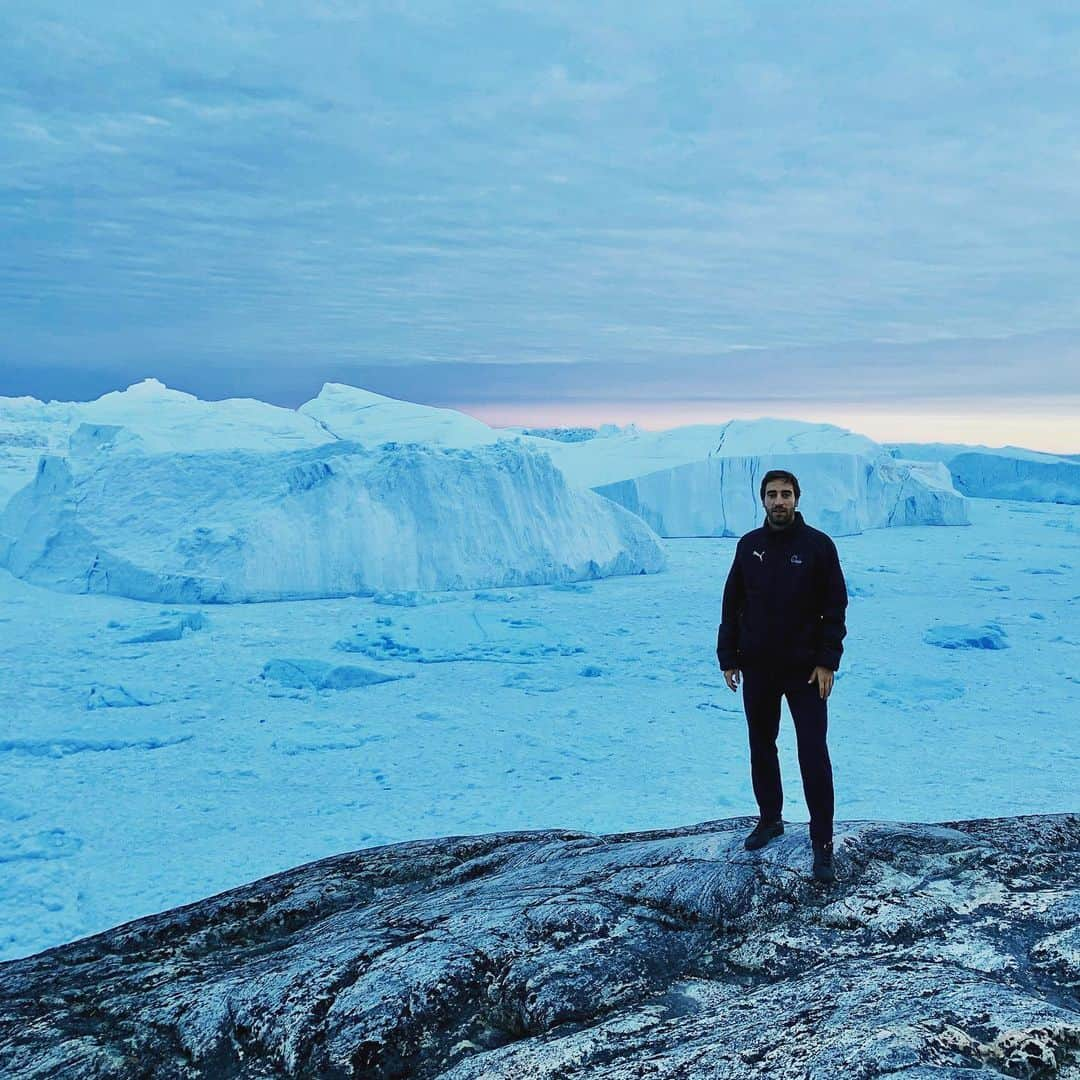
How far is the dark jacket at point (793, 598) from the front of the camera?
3234 millimetres

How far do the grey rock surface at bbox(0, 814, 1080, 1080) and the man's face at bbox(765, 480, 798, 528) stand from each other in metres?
1.17

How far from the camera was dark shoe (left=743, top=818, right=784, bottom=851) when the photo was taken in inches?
136

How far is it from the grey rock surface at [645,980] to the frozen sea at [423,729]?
141 inches

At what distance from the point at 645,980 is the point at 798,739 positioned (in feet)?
2.99

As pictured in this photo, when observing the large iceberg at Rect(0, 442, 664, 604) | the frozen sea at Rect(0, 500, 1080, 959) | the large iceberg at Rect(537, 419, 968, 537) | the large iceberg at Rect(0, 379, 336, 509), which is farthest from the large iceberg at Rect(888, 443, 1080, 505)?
the large iceberg at Rect(0, 379, 336, 509)

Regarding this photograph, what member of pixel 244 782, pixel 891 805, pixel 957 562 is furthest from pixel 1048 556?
pixel 244 782

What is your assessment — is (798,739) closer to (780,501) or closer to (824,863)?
(824,863)

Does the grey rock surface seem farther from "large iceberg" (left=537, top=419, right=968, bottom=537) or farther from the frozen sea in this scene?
"large iceberg" (left=537, top=419, right=968, bottom=537)

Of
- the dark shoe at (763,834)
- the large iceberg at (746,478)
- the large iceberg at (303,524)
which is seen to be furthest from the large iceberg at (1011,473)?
the dark shoe at (763,834)

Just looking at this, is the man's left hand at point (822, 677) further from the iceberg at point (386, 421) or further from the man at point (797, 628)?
the iceberg at point (386, 421)

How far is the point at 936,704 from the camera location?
1130 cm

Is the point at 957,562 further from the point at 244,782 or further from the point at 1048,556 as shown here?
the point at 244,782

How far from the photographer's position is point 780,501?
10.6 feet

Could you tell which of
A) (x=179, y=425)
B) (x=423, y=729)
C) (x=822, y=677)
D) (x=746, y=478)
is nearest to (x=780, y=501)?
(x=822, y=677)
